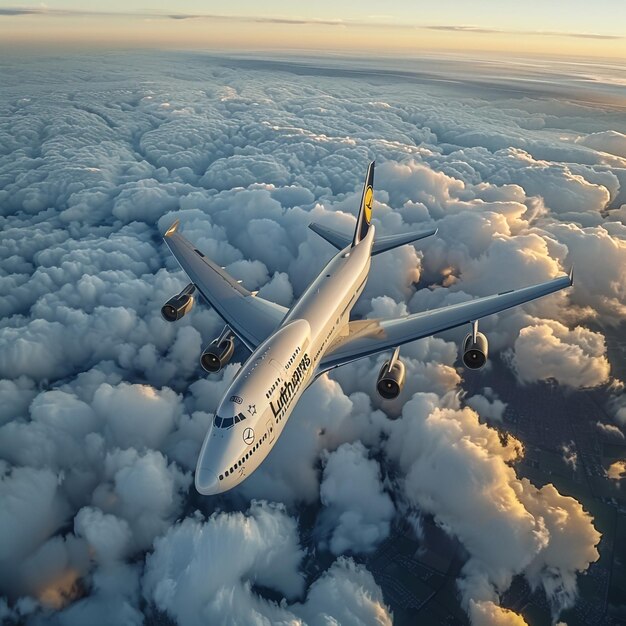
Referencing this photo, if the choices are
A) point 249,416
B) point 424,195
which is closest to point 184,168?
point 424,195

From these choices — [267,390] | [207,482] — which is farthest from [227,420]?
[207,482]

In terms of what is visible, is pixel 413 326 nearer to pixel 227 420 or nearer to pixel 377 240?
pixel 377 240

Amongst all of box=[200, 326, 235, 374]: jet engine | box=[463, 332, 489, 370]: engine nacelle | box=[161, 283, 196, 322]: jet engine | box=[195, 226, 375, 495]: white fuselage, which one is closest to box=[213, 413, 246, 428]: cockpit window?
box=[195, 226, 375, 495]: white fuselage

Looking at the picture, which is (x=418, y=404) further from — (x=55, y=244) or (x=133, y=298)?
(x=55, y=244)

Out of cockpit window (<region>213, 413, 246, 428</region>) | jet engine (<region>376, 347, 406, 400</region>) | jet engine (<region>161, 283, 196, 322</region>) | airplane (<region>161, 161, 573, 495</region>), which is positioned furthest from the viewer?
jet engine (<region>161, 283, 196, 322</region>)

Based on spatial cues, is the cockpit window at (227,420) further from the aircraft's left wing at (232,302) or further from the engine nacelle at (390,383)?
the engine nacelle at (390,383)

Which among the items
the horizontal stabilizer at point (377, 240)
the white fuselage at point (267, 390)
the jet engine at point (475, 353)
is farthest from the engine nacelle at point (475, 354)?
the horizontal stabilizer at point (377, 240)

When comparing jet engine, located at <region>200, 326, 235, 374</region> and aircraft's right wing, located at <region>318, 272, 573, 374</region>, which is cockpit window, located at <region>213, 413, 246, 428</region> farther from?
aircraft's right wing, located at <region>318, 272, 573, 374</region>
